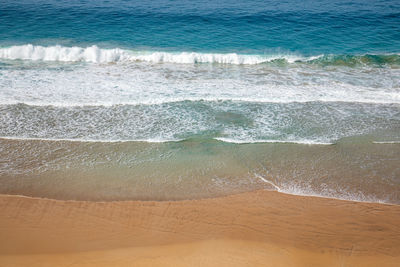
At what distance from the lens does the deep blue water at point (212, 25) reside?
1791cm

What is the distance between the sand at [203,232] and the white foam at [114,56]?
34.2 ft

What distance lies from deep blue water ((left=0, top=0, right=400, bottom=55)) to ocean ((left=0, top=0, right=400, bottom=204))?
6.3 inches

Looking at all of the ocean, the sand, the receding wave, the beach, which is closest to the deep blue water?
the ocean

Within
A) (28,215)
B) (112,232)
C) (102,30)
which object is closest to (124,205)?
(112,232)

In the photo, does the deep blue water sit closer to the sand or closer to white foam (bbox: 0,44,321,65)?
white foam (bbox: 0,44,321,65)

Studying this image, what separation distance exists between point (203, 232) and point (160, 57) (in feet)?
38.5

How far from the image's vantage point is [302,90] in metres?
12.5

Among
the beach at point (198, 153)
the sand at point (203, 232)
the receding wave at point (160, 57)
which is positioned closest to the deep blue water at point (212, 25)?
the beach at point (198, 153)

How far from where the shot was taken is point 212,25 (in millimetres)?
20766

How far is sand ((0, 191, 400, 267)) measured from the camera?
5605 mm

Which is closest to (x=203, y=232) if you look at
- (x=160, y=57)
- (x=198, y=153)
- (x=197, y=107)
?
(x=198, y=153)

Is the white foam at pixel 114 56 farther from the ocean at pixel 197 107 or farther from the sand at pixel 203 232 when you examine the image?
the sand at pixel 203 232

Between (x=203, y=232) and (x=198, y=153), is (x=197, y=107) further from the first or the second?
(x=203, y=232)

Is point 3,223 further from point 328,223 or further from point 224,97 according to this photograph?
point 224,97
